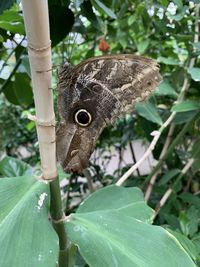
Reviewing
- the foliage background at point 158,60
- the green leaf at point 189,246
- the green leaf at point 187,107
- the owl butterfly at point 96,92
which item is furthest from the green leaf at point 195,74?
the green leaf at point 189,246

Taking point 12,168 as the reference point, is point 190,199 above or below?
below

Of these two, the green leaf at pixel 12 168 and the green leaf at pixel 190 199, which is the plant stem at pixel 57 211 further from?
the green leaf at pixel 190 199

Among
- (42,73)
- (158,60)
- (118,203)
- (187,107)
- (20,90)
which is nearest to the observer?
(42,73)

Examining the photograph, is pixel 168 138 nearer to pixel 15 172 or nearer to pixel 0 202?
pixel 15 172

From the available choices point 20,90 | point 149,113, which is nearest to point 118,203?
point 149,113

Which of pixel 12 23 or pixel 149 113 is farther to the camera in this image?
pixel 149 113

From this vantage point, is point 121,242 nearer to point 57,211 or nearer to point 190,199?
point 57,211

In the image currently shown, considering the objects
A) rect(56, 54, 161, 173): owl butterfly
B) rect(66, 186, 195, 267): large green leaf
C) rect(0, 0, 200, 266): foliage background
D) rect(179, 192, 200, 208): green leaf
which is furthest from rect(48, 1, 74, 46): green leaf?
rect(179, 192, 200, 208): green leaf
